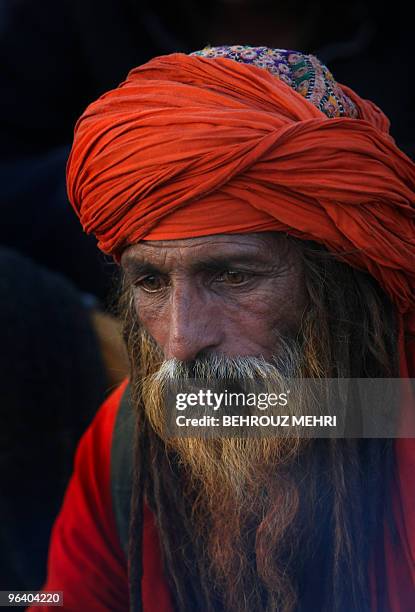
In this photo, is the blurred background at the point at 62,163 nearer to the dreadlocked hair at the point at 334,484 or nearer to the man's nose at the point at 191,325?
the dreadlocked hair at the point at 334,484

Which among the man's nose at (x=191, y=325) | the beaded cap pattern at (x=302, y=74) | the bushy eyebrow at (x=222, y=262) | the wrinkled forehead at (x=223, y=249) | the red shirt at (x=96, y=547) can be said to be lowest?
the red shirt at (x=96, y=547)

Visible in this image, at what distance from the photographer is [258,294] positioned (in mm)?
2260

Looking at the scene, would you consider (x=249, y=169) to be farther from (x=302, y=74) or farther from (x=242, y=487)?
(x=242, y=487)

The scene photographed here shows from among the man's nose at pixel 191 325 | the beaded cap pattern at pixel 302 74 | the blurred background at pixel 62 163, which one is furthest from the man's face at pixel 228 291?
the blurred background at pixel 62 163

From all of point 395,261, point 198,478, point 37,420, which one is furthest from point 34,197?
point 395,261

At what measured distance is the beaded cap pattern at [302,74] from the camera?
2.27m

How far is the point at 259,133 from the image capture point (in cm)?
211

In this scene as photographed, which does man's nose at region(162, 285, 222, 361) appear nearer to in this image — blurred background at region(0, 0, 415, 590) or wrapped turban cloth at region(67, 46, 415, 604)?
wrapped turban cloth at region(67, 46, 415, 604)

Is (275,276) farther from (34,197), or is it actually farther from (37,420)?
(34,197)

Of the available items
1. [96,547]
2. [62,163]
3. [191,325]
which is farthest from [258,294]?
[62,163]

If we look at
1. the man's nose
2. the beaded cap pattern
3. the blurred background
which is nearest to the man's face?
the man's nose

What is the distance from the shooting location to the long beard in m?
2.31

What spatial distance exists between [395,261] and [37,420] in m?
1.71

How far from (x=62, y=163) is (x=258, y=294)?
255cm
